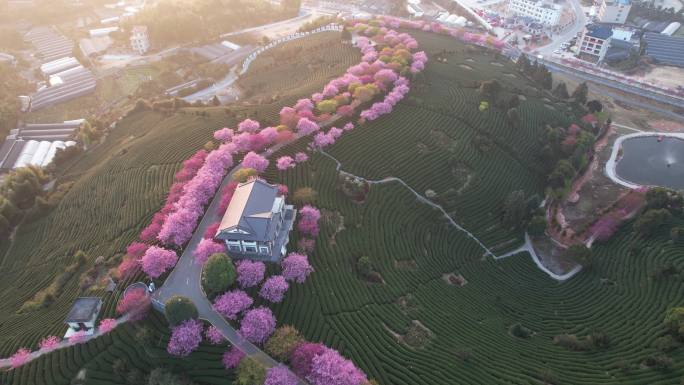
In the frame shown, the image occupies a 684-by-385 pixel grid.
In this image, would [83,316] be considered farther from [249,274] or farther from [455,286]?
[455,286]

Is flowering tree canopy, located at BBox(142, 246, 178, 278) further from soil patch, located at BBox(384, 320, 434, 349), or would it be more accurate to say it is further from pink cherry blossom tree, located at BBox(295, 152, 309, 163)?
soil patch, located at BBox(384, 320, 434, 349)

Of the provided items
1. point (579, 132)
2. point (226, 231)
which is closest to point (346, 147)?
point (226, 231)

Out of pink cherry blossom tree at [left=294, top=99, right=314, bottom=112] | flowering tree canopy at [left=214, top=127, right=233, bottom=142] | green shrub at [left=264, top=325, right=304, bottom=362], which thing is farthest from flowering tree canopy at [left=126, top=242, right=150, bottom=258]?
pink cherry blossom tree at [left=294, top=99, right=314, bottom=112]

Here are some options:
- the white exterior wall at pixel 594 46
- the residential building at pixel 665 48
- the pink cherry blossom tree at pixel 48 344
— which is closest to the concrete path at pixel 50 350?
the pink cherry blossom tree at pixel 48 344

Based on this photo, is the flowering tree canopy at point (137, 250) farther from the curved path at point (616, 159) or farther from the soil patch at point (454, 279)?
the curved path at point (616, 159)

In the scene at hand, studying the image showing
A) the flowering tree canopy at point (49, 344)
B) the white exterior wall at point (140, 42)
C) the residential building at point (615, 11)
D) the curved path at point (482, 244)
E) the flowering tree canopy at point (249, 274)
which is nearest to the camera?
the flowering tree canopy at point (49, 344)

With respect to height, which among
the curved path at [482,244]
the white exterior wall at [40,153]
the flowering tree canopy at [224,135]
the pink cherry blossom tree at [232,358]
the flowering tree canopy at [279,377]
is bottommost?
the white exterior wall at [40,153]
